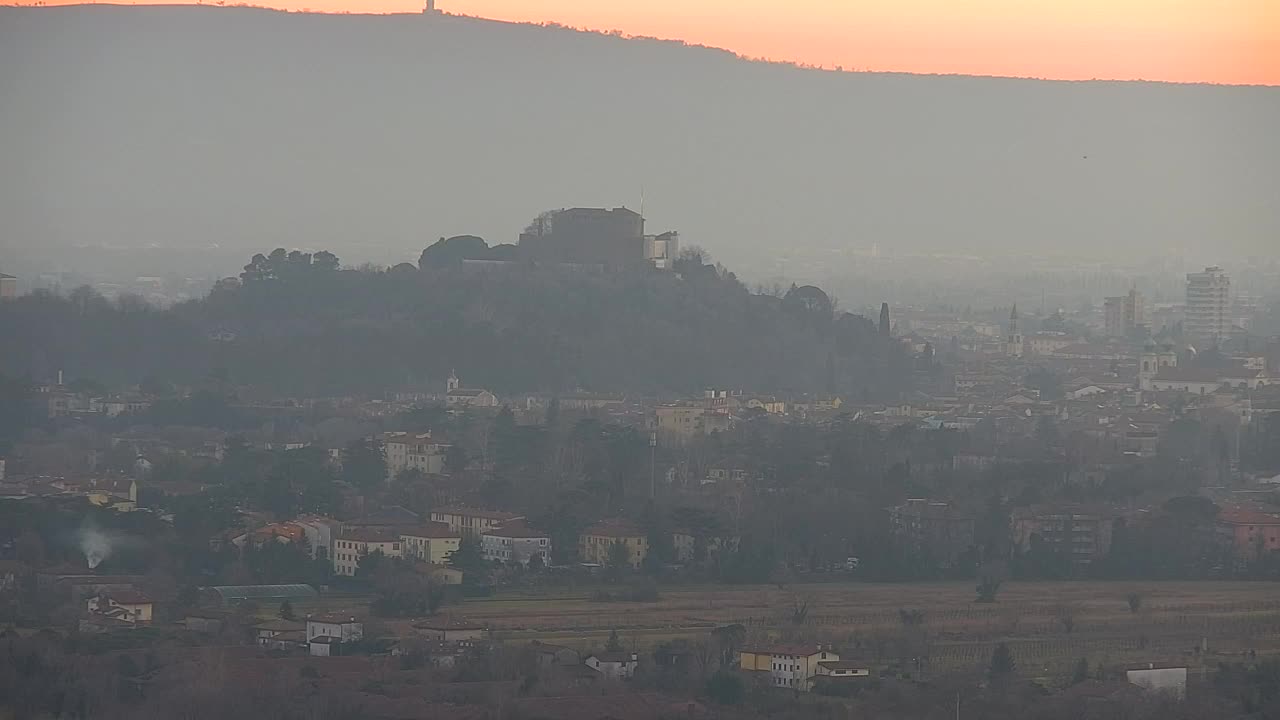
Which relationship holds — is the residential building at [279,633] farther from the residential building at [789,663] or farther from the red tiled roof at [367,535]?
the red tiled roof at [367,535]

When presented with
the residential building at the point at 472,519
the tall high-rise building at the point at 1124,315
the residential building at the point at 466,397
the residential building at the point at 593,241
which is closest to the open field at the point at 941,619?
the residential building at the point at 472,519

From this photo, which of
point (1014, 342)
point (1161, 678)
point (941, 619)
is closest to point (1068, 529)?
point (941, 619)

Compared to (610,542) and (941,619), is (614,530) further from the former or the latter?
(941,619)

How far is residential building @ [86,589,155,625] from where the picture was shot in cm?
2977

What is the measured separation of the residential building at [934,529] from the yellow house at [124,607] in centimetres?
918

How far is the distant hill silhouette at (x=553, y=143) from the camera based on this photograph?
11175cm

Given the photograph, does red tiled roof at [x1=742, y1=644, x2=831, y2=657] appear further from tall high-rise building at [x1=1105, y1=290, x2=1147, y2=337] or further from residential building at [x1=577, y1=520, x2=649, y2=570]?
tall high-rise building at [x1=1105, y1=290, x2=1147, y2=337]

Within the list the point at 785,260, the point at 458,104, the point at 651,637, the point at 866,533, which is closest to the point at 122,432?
the point at 866,533

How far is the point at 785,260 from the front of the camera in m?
114

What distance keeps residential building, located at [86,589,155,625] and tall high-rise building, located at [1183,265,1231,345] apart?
53.2 metres

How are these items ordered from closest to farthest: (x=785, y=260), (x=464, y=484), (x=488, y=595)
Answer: (x=488, y=595)
(x=464, y=484)
(x=785, y=260)

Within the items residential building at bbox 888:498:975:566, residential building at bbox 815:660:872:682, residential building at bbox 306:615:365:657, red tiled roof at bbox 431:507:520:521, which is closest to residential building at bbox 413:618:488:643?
residential building at bbox 306:615:365:657

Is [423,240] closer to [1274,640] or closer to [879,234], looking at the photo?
[879,234]

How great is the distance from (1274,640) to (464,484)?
43.3 ft
